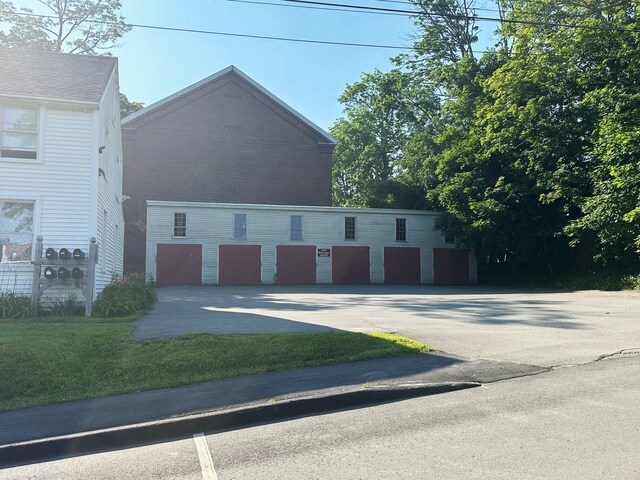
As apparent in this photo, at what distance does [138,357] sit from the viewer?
7395 millimetres

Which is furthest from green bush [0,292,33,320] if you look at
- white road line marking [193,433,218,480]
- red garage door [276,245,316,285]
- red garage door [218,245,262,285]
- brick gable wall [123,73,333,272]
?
brick gable wall [123,73,333,272]

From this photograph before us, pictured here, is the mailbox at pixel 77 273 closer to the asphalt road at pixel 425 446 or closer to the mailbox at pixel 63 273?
the mailbox at pixel 63 273

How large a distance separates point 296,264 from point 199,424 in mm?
24052

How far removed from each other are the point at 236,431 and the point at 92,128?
11.5 m

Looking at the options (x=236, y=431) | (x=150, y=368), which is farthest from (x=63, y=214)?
(x=236, y=431)

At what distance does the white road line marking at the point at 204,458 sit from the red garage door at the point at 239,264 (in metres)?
23.4

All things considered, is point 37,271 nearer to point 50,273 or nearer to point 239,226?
point 50,273

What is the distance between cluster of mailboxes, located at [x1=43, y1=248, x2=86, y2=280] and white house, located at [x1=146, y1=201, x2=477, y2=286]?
14173 millimetres

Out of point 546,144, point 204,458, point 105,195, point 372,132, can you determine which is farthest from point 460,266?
point 204,458

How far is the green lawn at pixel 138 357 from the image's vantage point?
6.34 m

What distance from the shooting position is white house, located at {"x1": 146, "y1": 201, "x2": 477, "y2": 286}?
27.5m

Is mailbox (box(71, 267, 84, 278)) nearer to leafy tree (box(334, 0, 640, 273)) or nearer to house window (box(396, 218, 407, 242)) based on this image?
leafy tree (box(334, 0, 640, 273))

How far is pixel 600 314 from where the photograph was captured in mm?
13117

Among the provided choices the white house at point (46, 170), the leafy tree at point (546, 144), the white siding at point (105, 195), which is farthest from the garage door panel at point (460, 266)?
the white house at point (46, 170)
